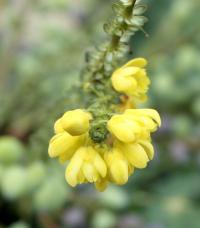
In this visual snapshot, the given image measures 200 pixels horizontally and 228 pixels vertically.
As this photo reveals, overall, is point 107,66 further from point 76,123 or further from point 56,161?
point 56,161

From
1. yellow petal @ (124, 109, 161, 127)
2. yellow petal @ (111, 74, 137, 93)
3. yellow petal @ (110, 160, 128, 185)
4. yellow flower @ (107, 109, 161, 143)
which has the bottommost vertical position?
yellow petal @ (110, 160, 128, 185)

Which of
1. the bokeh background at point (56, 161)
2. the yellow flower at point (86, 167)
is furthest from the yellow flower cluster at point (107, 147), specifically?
the bokeh background at point (56, 161)

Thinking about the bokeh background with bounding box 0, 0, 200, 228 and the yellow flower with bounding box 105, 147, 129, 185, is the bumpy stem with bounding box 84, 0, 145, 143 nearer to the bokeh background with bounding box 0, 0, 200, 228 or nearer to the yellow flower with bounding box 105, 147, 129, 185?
the yellow flower with bounding box 105, 147, 129, 185

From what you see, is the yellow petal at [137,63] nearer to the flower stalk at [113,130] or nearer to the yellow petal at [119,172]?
the flower stalk at [113,130]

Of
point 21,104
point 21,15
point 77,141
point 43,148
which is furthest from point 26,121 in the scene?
point 77,141

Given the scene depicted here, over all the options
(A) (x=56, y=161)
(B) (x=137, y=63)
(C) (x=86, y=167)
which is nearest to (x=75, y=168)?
(C) (x=86, y=167)

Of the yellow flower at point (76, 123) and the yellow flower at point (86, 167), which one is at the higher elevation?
the yellow flower at point (76, 123)

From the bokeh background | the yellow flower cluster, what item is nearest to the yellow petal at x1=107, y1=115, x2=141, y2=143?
the yellow flower cluster

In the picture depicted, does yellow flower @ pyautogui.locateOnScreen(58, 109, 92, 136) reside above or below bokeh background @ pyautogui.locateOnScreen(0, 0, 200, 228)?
below
